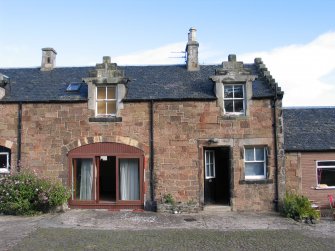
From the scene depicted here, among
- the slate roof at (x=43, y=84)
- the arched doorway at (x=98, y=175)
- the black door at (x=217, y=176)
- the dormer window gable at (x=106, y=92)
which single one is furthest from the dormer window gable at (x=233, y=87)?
the slate roof at (x=43, y=84)

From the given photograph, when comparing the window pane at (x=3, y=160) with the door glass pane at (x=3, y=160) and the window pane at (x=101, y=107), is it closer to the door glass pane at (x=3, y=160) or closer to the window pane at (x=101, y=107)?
the door glass pane at (x=3, y=160)

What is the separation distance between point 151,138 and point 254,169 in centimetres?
476

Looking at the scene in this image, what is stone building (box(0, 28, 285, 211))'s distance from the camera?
16.8 meters

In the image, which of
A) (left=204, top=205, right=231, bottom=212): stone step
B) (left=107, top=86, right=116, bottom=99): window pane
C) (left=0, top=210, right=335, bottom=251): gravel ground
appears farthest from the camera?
(left=107, top=86, right=116, bottom=99): window pane

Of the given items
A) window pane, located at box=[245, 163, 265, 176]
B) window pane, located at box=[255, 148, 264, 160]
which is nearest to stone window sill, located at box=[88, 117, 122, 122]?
window pane, located at box=[245, 163, 265, 176]

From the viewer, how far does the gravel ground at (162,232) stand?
11.1 metres

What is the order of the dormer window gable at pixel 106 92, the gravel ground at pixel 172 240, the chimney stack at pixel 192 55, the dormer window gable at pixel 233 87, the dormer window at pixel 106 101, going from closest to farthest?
the gravel ground at pixel 172 240
the dormer window gable at pixel 233 87
the dormer window gable at pixel 106 92
the dormer window at pixel 106 101
the chimney stack at pixel 192 55

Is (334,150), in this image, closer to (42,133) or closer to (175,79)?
(175,79)

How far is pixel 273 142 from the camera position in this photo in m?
16.9

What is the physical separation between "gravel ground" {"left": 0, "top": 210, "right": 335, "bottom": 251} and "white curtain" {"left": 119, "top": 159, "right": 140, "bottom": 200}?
112 centimetres

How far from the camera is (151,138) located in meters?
17.0

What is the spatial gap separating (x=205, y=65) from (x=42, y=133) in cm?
912

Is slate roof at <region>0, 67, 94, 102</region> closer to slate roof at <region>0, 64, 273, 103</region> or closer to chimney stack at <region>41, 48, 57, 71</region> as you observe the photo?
slate roof at <region>0, 64, 273, 103</region>

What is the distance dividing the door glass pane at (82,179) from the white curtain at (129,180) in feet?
4.51
